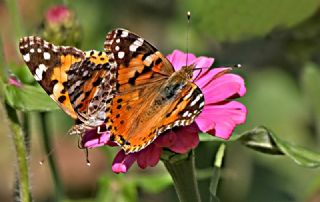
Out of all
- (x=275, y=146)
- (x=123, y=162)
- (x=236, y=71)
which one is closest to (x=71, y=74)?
(x=123, y=162)

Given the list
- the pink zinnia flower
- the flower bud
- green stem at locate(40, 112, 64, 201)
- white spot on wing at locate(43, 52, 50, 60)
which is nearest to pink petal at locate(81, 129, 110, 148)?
the pink zinnia flower

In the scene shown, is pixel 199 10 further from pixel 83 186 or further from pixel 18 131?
pixel 83 186

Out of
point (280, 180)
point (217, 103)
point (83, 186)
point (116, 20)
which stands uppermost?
point (217, 103)

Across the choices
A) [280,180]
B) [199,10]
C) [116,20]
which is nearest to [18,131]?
[199,10]

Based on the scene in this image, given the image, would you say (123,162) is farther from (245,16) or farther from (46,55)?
(245,16)

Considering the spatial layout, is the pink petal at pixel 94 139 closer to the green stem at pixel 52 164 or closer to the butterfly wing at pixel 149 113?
the butterfly wing at pixel 149 113

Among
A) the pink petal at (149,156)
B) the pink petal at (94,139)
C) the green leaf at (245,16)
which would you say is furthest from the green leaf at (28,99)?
the green leaf at (245,16)
